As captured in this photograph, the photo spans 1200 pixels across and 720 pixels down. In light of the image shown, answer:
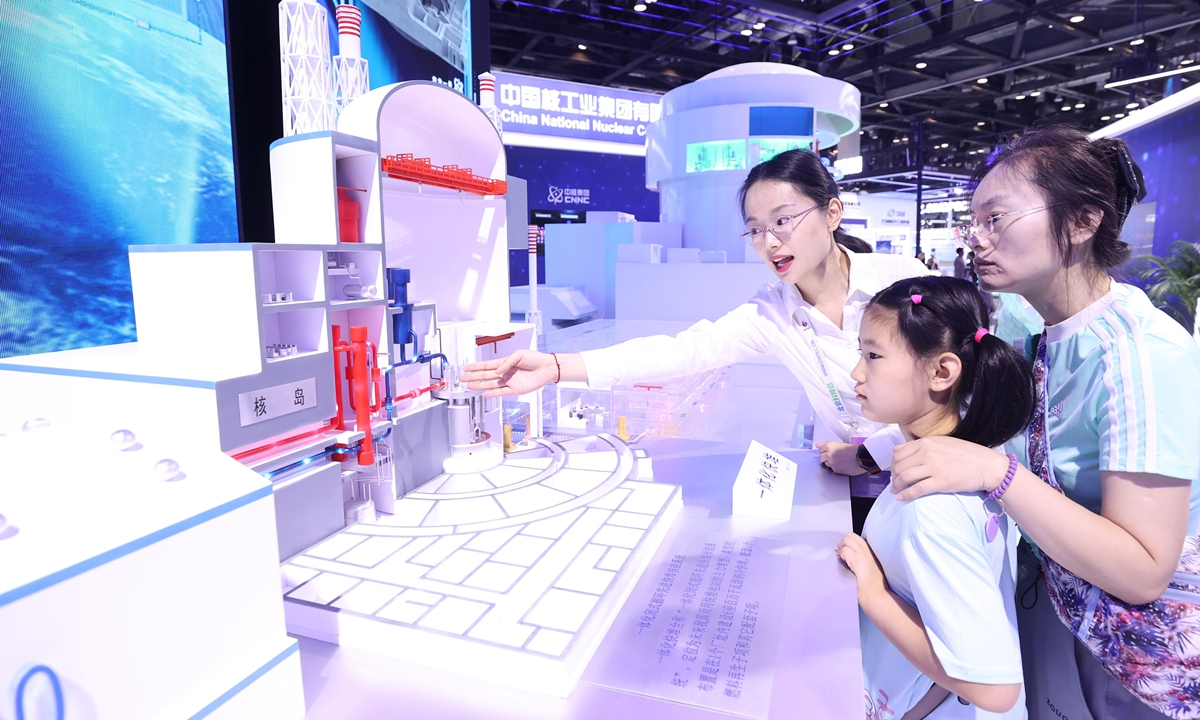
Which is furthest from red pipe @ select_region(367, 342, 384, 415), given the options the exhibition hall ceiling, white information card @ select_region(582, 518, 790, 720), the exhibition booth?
the exhibition hall ceiling

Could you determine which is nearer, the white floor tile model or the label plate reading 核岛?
the white floor tile model

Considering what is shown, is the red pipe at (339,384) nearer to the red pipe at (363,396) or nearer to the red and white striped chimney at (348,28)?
the red pipe at (363,396)

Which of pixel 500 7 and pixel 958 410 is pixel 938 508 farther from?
pixel 500 7

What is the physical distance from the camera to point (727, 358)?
1890 mm

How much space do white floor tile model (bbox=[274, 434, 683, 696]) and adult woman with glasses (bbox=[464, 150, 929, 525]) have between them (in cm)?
28

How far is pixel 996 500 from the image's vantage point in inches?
37.6

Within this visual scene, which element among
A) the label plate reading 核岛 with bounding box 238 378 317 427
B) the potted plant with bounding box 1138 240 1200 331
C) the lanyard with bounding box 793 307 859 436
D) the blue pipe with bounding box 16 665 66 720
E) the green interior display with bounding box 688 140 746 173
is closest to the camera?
the blue pipe with bounding box 16 665 66 720

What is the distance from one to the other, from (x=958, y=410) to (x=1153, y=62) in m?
11.9

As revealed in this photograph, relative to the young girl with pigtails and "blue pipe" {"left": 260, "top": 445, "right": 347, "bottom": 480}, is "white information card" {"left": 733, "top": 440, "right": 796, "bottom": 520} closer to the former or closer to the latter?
the young girl with pigtails

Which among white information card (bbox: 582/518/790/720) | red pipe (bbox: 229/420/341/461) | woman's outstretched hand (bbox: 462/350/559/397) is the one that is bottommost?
white information card (bbox: 582/518/790/720)

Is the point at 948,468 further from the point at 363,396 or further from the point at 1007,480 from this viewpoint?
the point at 363,396

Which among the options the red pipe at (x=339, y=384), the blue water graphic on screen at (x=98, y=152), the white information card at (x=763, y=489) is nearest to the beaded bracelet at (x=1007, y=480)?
the white information card at (x=763, y=489)

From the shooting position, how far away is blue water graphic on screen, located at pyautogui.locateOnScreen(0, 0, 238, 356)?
1974 mm

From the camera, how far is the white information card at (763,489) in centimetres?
148
